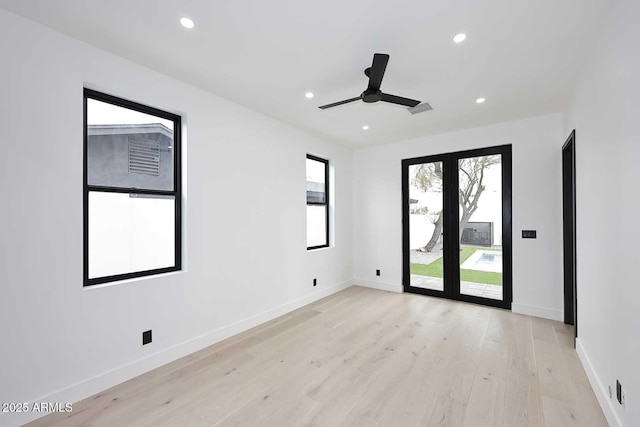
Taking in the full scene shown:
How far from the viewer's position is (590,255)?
233cm

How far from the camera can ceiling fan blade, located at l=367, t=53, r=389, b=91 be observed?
2.02 meters

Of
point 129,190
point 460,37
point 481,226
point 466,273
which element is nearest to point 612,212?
point 460,37

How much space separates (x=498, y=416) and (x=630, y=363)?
85cm

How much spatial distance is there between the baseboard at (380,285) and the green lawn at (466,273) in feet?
1.56

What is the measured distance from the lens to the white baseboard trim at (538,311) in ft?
12.0

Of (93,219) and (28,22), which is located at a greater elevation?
(28,22)

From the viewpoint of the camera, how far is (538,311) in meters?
3.80

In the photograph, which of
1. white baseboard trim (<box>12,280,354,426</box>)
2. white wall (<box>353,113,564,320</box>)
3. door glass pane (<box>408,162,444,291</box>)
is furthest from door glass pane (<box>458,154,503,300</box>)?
white baseboard trim (<box>12,280,354,426</box>)

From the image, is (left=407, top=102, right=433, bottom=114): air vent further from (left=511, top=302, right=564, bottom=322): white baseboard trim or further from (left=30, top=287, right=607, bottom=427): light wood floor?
(left=511, top=302, right=564, bottom=322): white baseboard trim

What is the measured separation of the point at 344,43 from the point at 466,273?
3864mm

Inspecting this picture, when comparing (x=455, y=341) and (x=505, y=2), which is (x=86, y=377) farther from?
(x=505, y=2)

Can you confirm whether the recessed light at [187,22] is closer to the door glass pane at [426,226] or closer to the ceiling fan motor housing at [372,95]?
the ceiling fan motor housing at [372,95]

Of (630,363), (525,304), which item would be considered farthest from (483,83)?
(525,304)

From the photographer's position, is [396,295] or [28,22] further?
[396,295]
